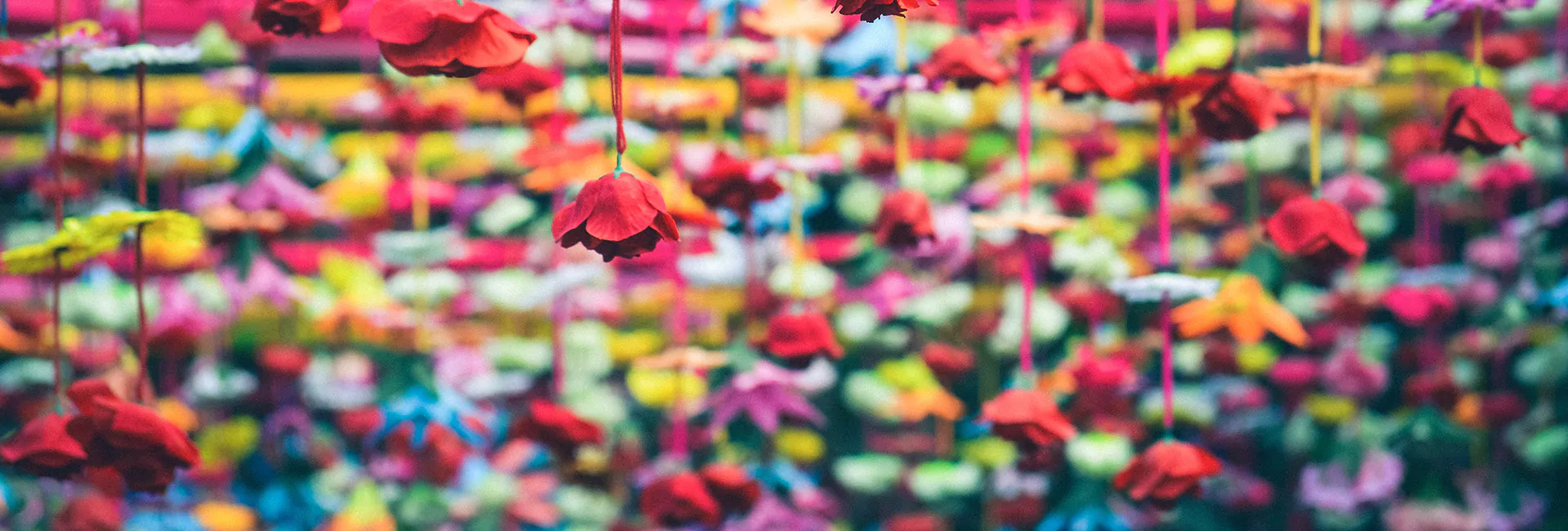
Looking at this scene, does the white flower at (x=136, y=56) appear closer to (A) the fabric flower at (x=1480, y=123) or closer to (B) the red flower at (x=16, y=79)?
(B) the red flower at (x=16, y=79)

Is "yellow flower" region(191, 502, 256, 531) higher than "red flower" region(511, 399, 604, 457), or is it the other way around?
"red flower" region(511, 399, 604, 457)

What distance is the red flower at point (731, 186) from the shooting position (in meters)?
0.91

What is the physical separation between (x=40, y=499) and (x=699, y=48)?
1060 millimetres

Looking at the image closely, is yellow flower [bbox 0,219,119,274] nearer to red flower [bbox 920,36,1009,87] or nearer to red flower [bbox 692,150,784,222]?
red flower [bbox 692,150,784,222]

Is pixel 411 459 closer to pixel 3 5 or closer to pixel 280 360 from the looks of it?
pixel 280 360

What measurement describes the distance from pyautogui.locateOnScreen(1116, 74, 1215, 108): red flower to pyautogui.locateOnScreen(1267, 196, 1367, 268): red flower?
11 centimetres

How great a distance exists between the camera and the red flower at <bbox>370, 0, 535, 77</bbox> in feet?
1.80

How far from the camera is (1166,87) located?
0.80 m

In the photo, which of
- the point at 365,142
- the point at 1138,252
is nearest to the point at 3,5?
the point at 365,142

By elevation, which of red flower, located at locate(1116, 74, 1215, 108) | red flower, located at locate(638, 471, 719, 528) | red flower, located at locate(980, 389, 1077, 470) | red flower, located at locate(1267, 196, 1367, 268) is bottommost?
red flower, located at locate(638, 471, 719, 528)

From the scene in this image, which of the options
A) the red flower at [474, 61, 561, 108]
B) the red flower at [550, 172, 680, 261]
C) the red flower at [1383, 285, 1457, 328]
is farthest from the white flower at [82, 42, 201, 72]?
the red flower at [1383, 285, 1457, 328]

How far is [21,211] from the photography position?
170 cm

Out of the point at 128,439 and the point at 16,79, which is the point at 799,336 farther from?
the point at 16,79

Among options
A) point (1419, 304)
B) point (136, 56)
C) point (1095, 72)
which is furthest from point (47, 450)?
point (1419, 304)
